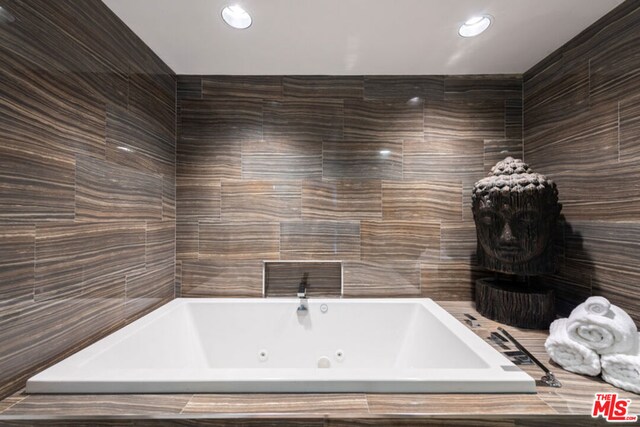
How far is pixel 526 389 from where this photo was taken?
2.91ft

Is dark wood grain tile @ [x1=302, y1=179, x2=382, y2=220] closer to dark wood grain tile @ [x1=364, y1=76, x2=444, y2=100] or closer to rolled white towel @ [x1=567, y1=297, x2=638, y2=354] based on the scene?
dark wood grain tile @ [x1=364, y1=76, x2=444, y2=100]

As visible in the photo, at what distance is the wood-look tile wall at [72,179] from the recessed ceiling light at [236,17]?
0.52 metres

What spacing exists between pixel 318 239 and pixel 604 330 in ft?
4.39

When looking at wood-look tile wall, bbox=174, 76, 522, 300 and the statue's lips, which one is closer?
the statue's lips

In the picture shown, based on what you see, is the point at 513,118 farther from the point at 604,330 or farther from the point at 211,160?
the point at 211,160

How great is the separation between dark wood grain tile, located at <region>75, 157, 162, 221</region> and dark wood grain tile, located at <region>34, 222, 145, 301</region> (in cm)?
6

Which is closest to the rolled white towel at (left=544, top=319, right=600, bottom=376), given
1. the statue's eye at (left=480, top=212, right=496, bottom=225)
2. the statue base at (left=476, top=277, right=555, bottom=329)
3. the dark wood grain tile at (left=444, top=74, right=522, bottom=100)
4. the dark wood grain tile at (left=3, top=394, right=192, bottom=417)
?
the statue base at (left=476, top=277, right=555, bottom=329)

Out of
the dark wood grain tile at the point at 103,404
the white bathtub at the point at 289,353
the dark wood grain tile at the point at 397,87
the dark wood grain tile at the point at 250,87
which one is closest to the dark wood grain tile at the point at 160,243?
the white bathtub at the point at 289,353

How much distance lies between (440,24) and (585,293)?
1527 millimetres

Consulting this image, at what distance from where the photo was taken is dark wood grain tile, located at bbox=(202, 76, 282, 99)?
1.83m

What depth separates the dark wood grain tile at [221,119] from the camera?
1830 millimetres

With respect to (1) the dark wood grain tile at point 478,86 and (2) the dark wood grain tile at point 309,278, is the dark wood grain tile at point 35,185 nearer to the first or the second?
(2) the dark wood grain tile at point 309,278

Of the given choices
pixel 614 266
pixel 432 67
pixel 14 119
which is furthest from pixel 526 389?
pixel 14 119

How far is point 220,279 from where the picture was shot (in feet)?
6.04
